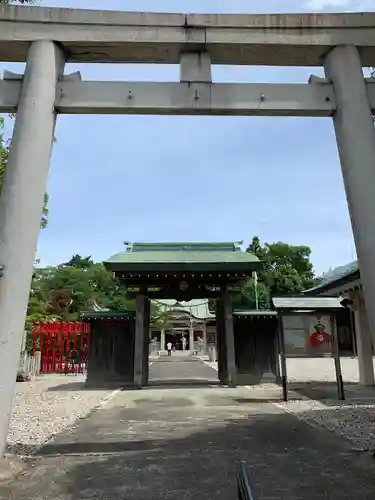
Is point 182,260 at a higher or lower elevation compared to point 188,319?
lower

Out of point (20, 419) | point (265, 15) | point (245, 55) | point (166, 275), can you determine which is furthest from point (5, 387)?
point (166, 275)

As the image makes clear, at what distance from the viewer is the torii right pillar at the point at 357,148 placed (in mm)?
5473

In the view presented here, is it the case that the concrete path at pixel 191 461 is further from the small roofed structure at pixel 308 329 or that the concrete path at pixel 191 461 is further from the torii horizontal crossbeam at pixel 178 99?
the torii horizontal crossbeam at pixel 178 99

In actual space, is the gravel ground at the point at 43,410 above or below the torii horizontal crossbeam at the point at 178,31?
below

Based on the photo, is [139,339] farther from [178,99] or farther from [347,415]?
[178,99]

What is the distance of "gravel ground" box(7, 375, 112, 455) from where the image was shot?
23.0ft

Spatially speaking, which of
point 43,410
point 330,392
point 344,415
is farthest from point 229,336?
point 43,410

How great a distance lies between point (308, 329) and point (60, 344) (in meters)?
13.7

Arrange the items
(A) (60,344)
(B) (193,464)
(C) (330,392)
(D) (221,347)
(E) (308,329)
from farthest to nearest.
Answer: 1. (A) (60,344)
2. (D) (221,347)
3. (C) (330,392)
4. (E) (308,329)
5. (B) (193,464)

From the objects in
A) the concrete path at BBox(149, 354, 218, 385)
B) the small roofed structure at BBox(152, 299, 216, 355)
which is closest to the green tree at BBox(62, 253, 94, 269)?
the small roofed structure at BBox(152, 299, 216, 355)

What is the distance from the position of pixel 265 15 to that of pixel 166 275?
9.92 metres

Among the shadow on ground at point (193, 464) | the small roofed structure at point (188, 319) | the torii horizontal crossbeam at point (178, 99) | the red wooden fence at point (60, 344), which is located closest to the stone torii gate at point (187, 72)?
the torii horizontal crossbeam at point (178, 99)

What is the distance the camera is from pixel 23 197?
18.0 ft

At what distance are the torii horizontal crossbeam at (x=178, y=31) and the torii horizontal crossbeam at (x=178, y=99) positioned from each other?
0.56m
